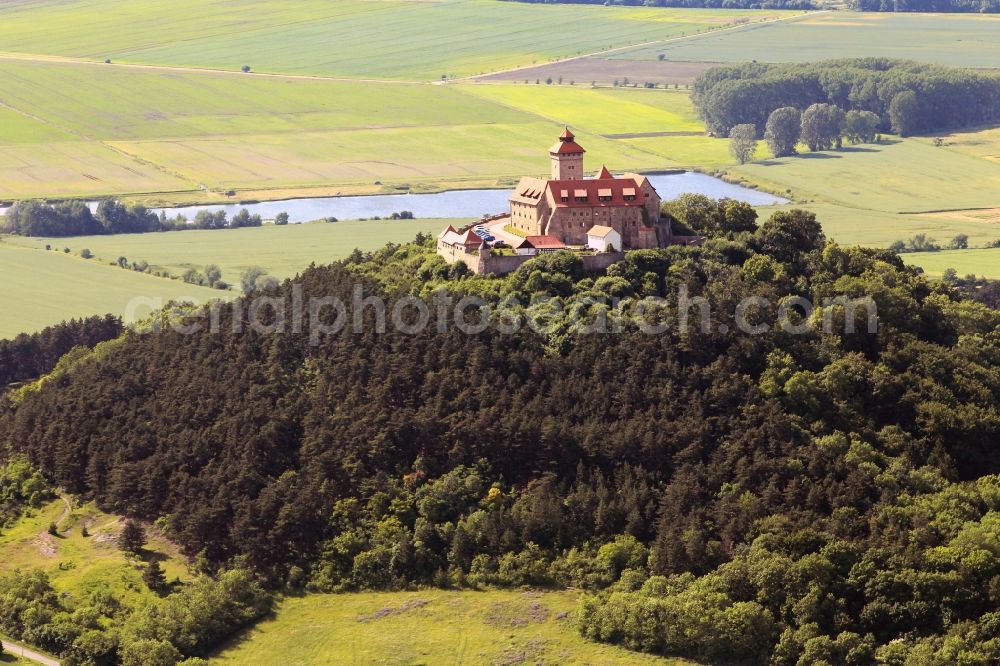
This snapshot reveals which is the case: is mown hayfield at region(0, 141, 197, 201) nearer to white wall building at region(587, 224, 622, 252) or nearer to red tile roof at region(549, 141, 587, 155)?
red tile roof at region(549, 141, 587, 155)

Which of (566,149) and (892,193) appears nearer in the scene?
(566,149)

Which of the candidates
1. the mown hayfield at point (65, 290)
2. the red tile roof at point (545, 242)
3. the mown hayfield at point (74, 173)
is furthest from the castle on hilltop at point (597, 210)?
the mown hayfield at point (74, 173)

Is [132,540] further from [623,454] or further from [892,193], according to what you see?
[892,193]

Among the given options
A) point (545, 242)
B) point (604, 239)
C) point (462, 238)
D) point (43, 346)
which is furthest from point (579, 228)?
A: point (43, 346)

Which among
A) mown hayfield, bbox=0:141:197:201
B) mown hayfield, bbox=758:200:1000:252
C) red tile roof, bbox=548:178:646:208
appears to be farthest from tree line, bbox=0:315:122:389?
mown hayfield, bbox=758:200:1000:252

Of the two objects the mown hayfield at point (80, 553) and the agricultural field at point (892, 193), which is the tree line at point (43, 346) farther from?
the agricultural field at point (892, 193)

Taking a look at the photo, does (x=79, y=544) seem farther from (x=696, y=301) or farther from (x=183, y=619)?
(x=696, y=301)
